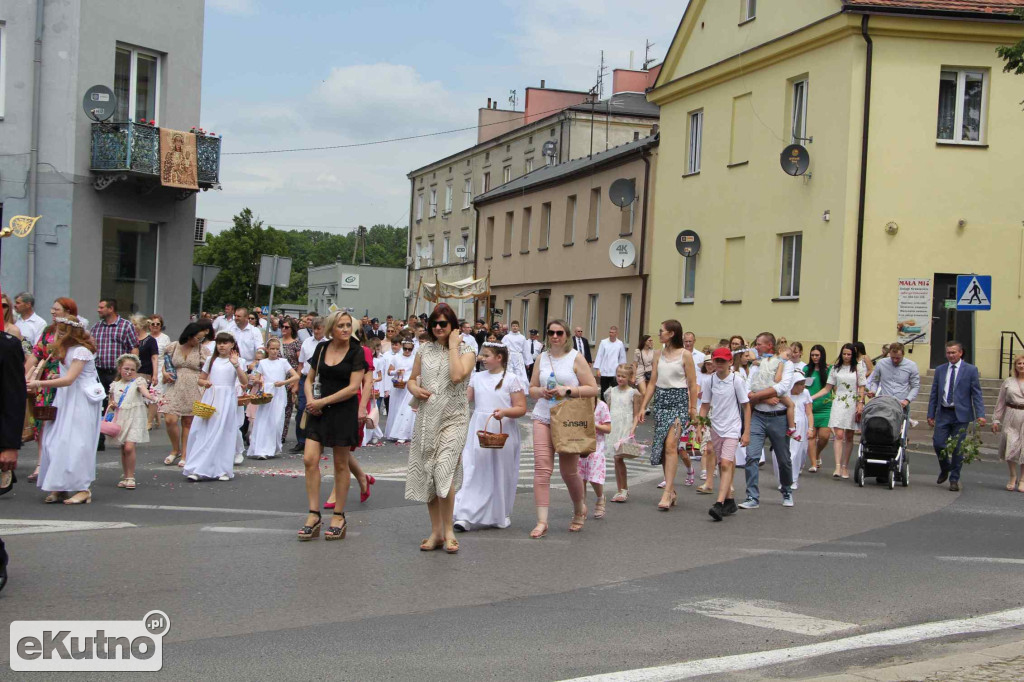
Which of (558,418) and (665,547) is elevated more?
(558,418)

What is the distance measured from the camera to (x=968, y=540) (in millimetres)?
10266

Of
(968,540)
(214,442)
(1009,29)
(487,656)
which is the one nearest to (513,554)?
(487,656)

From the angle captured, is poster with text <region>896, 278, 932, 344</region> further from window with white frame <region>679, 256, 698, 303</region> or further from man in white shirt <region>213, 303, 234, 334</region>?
man in white shirt <region>213, 303, 234, 334</region>

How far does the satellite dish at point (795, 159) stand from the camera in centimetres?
2534

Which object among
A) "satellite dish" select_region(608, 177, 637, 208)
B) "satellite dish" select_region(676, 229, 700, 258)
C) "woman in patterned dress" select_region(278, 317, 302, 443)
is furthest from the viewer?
"satellite dish" select_region(608, 177, 637, 208)

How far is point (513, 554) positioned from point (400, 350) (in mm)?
11280

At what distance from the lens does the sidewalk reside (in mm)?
5434

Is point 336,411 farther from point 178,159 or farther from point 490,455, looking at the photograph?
point 178,159

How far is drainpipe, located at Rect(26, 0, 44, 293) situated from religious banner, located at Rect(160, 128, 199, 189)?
235cm

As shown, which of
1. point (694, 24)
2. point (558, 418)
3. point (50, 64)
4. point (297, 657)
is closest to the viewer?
point (297, 657)

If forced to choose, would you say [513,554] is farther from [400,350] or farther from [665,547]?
[400,350]

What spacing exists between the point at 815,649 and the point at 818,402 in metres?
10.2

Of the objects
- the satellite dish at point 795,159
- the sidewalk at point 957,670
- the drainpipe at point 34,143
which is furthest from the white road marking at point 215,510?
the satellite dish at point 795,159

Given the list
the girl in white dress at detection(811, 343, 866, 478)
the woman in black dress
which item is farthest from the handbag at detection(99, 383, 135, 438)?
the girl in white dress at detection(811, 343, 866, 478)
